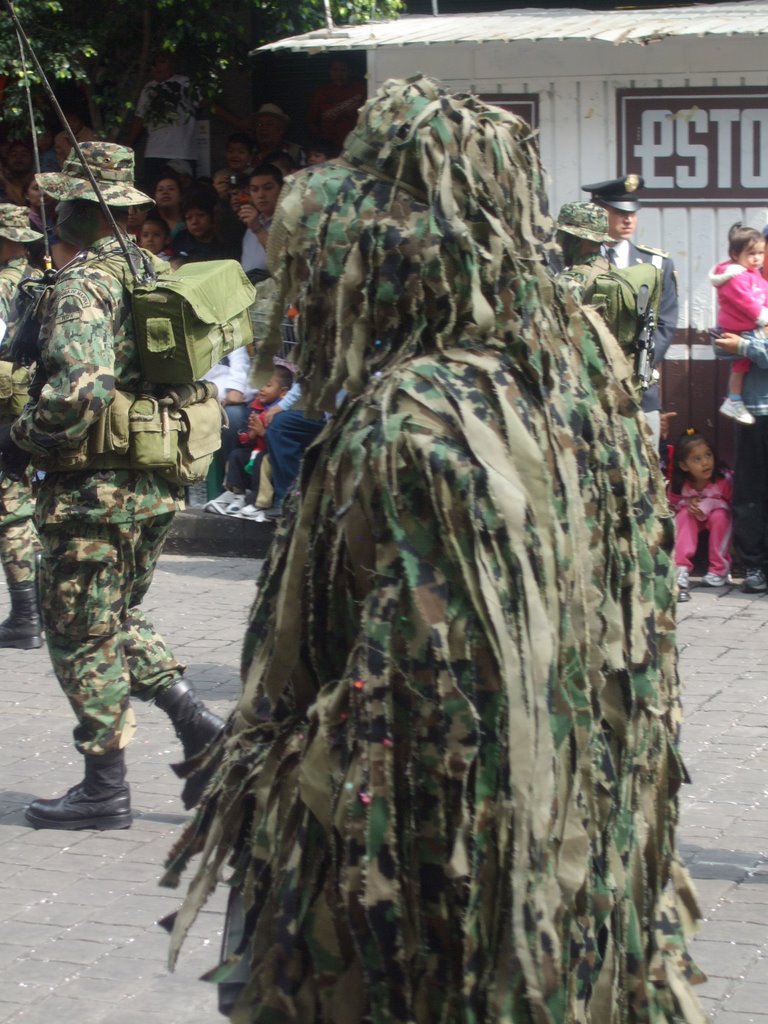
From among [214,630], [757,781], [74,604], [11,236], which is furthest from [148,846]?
[11,236]

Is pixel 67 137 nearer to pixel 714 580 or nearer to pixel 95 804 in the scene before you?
pixel 714 580

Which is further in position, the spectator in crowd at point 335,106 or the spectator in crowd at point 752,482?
the spectator in crowd at point 335,106

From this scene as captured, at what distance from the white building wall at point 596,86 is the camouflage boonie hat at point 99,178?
3974mm

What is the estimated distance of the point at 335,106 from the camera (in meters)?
11.7

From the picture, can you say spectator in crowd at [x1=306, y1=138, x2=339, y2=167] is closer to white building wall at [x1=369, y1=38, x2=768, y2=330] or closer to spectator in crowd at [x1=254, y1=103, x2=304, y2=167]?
spectator in crowd at [x1=254, y1=103, x2=304, y2=167]

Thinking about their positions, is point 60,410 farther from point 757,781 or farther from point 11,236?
point 11,236

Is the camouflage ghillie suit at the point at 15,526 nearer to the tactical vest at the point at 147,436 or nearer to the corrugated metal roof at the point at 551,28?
the corrugated metal roof at the point at 551,28

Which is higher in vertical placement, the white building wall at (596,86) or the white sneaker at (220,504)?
the white building wall at (596,86)

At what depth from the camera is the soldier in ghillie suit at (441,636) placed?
2080 mm

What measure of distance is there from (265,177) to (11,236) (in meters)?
2.90

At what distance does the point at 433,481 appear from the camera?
6.73ft

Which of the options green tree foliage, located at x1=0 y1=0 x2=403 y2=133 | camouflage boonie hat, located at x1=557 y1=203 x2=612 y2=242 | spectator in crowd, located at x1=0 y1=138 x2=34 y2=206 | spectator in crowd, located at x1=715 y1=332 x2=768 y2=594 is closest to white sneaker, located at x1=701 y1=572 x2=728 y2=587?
spectator in crowd, located at x1=715 y1=332 x2=768 y2=594

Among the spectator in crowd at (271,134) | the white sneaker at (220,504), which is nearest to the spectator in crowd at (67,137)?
the spectator in crowd at (271,134)

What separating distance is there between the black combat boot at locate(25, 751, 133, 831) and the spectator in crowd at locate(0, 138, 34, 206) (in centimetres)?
790
